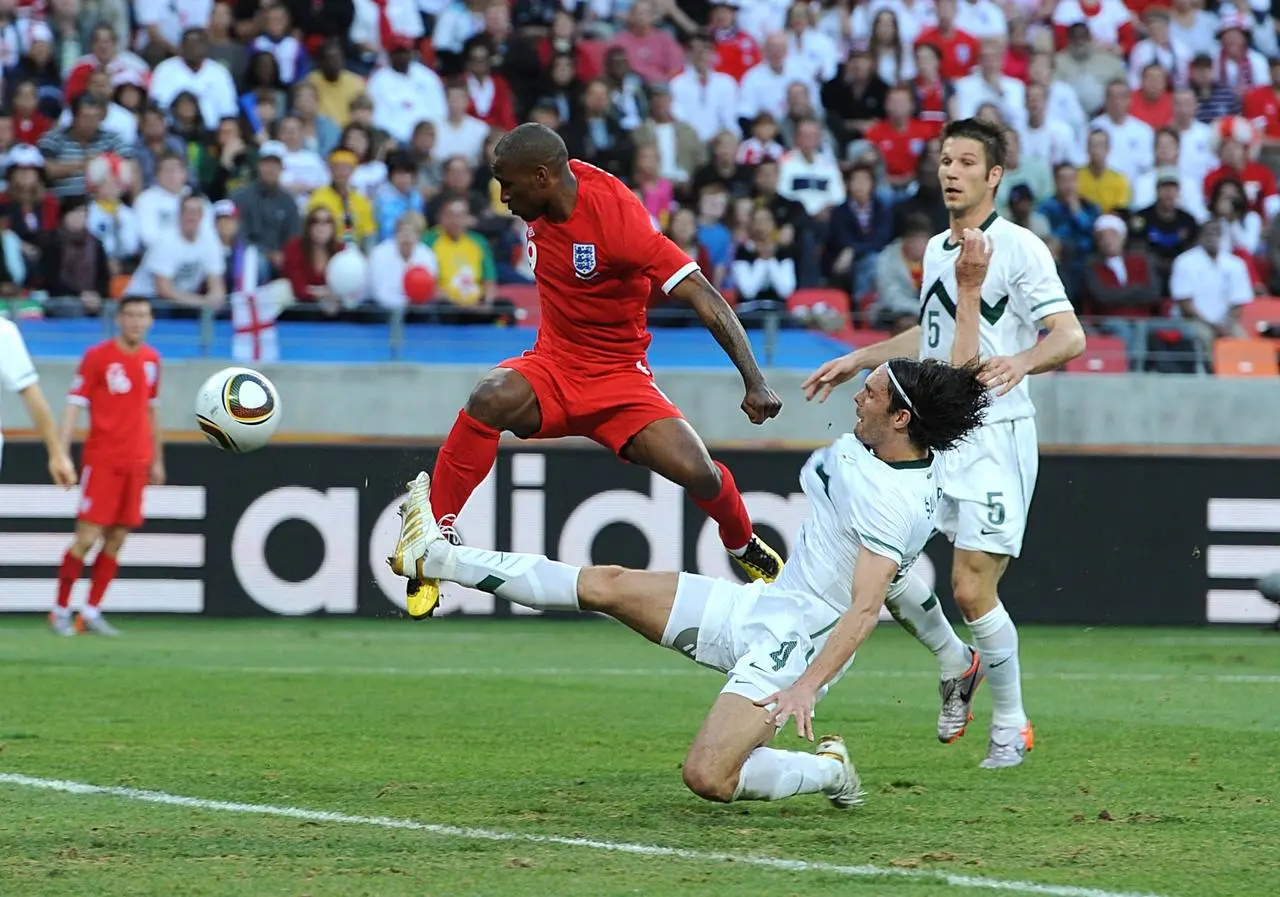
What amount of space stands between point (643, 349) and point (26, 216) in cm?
864

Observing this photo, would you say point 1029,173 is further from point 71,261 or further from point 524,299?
point 71,261

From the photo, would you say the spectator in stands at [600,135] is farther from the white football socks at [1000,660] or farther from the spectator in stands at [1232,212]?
the white football socks at [1000,660]

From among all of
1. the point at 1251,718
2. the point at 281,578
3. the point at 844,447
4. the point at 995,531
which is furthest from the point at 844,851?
the point at 281,578

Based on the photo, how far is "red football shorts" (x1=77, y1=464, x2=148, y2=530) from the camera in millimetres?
13047

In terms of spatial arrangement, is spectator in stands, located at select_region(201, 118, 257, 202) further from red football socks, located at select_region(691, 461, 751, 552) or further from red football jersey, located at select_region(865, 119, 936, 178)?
red football socks, located at select_region(691, 461, 751, 552)

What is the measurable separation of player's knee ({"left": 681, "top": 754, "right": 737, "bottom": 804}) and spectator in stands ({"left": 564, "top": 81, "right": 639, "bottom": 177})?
1123cm

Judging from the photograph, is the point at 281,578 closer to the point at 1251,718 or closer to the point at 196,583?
the point at 196,583

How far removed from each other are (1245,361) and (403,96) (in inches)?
294

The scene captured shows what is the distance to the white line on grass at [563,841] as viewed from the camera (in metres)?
5.27

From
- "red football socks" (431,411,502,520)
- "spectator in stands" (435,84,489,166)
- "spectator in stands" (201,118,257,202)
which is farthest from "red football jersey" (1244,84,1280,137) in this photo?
"red football socks" (431,411,502,520)

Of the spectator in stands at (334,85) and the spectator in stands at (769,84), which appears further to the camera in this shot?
the spectator in stands at (769,84)

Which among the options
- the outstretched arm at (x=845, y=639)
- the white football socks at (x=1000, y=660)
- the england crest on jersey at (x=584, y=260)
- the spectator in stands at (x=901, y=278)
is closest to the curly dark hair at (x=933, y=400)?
the outstretched arm at (x=845, y=639)

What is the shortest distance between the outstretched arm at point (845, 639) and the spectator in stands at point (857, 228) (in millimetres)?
10817

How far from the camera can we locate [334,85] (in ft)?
56.9
